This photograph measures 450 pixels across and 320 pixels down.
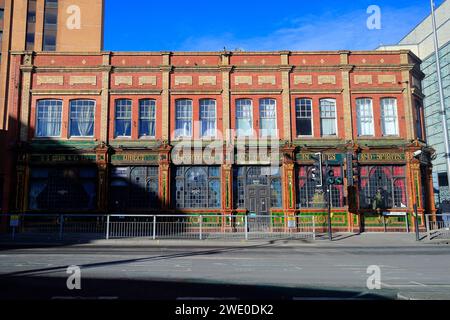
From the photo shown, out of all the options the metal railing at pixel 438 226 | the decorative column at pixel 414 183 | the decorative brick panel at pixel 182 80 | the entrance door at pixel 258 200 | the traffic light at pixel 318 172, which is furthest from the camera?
the decorative brick panel at pixel 182 80

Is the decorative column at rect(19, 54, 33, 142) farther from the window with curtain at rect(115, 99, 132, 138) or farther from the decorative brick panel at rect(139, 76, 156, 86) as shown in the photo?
the decorative brick panel at rect(139, 76, 156, 86)

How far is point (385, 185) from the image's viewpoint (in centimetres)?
2556

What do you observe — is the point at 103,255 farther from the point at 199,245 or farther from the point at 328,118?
the point at 328,118

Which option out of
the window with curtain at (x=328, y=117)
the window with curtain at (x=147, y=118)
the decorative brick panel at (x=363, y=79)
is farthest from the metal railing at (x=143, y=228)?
the decorative brick panel at (x=363, y=79)

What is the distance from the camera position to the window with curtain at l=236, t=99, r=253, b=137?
26.1 meters

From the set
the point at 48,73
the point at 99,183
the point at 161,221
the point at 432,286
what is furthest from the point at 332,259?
the point at 48,73

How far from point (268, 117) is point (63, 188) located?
14229mm

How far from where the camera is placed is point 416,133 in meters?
26.7

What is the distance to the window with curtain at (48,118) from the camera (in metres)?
25.9

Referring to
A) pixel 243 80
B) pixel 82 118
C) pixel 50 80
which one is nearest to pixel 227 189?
pixel 243 80

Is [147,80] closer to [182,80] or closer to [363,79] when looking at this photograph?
[182,80]

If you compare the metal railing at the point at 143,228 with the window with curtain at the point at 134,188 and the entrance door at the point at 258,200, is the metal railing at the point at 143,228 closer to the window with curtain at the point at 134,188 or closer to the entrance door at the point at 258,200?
the entrance door at the point at 258,200

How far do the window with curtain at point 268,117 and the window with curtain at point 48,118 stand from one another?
13.5 meters

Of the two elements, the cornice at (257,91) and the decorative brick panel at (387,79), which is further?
the decorative brick panel at (387,79)
